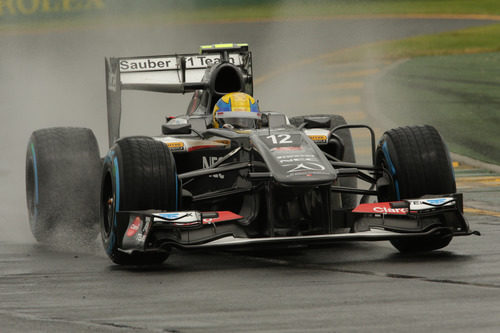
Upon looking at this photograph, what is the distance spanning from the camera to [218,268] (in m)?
9.07

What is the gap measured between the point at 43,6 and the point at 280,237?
841 inches

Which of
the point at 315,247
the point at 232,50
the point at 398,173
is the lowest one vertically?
the point at 315,247

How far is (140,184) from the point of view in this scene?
357 inches

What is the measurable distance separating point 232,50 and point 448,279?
612 cm

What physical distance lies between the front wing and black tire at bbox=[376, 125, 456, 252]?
32 cm

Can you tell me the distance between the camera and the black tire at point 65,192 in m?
11.4

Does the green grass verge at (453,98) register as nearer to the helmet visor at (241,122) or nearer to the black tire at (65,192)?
the helmet visor at (241,122)

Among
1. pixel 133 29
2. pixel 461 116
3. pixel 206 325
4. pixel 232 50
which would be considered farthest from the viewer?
pixel 133 29

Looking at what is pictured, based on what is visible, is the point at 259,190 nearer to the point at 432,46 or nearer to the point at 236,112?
the point at 236,112

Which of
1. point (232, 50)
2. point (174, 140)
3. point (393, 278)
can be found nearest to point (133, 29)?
point (232, 50)

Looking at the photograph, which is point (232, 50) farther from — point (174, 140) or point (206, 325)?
point (206, 325)

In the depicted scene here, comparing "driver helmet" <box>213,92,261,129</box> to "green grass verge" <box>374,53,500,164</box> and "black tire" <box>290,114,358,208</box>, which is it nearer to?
"black tire" <box>290,114,358,208</box>

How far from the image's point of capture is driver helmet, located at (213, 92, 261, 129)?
11.0m

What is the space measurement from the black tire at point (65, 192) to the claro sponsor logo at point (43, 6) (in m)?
17.7
